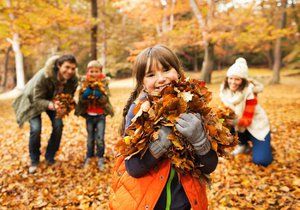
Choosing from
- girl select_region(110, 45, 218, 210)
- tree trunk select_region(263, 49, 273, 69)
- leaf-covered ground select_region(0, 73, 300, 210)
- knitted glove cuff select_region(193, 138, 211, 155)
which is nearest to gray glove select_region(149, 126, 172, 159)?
girl select_region(110, 45, 218, 210)

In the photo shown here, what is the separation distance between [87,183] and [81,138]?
2916 mm

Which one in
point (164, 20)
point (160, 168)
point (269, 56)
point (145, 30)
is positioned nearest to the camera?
point (160, 168)

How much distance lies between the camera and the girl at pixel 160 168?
1.76m

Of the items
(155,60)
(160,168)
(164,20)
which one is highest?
(164,20)

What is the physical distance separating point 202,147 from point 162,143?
24 centimetres

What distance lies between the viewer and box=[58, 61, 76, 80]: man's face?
196 inches

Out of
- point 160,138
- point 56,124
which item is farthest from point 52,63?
point 160,138

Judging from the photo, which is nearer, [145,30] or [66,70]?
[66,70]

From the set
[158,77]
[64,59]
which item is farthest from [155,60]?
[64,59]

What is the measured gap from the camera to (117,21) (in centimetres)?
3066

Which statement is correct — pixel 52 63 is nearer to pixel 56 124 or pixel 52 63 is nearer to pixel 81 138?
pixel 56 124

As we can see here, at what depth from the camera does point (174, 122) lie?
1.74 meters

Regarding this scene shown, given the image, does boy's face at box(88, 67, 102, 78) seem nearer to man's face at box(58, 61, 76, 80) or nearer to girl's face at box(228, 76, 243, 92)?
man's face at box(58, 61, 76, 80)

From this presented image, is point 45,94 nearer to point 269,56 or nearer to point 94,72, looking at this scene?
point 94,72
